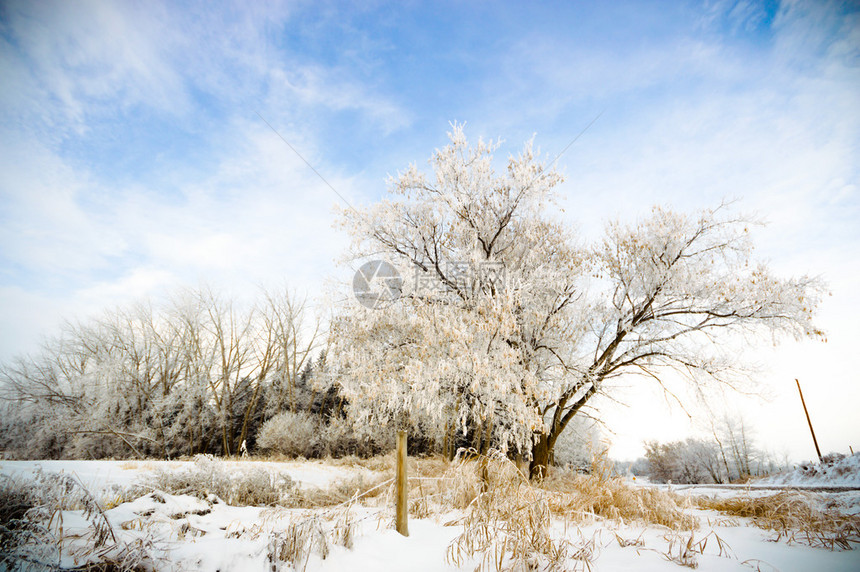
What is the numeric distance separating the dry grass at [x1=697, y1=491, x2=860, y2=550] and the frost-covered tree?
13.7 feet

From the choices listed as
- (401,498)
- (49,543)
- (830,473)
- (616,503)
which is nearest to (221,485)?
(401,498)

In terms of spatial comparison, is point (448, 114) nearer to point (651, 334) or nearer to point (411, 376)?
point (411, 376)

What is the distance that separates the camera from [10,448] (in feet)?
55.7

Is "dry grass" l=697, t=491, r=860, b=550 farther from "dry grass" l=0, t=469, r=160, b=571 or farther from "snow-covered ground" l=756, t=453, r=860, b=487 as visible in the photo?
"snow-covered ground" l=756, t=453, r=860, b=487

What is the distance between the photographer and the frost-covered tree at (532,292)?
8820mm

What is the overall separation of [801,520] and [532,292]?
258 inches

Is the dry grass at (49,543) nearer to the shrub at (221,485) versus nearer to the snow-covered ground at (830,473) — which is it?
the shrub at (221,485)

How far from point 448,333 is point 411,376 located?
1.29 metres

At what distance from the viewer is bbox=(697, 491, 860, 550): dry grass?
10.8 ft

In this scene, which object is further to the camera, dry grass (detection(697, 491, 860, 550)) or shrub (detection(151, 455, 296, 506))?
shrub (detection(151, 455, 296, 506))

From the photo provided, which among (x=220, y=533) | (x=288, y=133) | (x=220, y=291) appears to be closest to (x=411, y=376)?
(x=220, y=533)

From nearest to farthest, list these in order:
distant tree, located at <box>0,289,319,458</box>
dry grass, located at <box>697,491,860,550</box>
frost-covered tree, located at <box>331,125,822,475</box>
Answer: dry grass, located at <box>697,491,860,550</box>, frost-covered tree, located at <box>331,125,822,475</box>, distant tree, located at <box>0,289,319,458</box>

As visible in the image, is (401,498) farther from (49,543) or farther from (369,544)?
(49,543)

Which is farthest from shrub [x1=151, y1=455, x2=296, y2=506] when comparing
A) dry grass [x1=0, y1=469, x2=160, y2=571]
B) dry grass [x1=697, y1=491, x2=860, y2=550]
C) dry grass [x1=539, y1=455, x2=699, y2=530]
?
dry grass [x1=697, y1=491, x2=860, y2=550]
